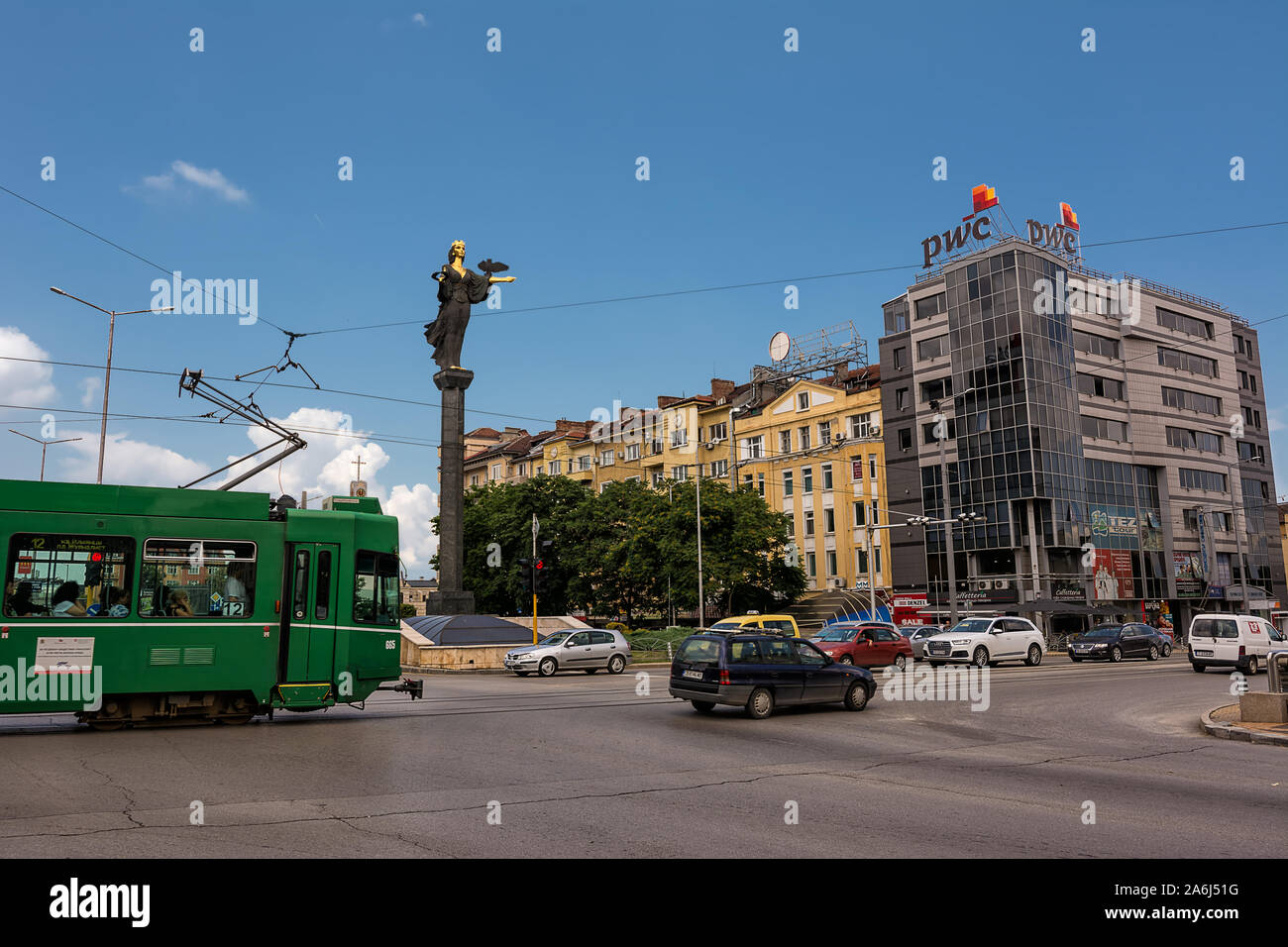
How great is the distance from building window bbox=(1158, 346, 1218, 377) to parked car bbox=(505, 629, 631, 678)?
5222 cm

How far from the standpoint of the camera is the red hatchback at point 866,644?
28.2m

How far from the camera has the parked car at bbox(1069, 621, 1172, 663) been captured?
3597cm

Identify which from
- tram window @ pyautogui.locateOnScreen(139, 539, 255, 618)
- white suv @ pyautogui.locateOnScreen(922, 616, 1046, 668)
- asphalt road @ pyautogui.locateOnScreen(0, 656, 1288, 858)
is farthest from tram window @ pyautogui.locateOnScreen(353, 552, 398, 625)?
white suv @ pyautogui.locateOnScreen(922, 616, 1046, 668)

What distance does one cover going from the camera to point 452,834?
7.29 metres

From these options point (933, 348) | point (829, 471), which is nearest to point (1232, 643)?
point (933, 348)

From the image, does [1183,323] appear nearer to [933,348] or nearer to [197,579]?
[933,348]

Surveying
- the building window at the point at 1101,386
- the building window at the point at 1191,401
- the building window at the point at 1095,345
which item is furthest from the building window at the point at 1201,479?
the building window at the point at 1095,345

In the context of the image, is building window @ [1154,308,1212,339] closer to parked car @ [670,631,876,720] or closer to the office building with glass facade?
the office building with glass facade

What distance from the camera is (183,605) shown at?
45.3 feet

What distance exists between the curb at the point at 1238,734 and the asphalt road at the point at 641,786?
9.5 inches

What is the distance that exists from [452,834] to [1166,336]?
234 feet

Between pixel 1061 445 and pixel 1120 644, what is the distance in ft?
77.4
